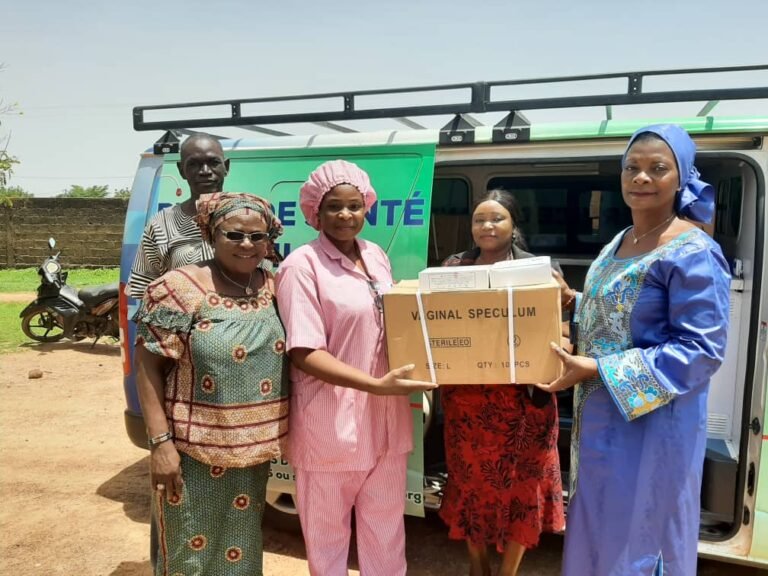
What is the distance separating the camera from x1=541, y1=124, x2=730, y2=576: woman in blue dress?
1.74m

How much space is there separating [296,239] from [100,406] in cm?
382

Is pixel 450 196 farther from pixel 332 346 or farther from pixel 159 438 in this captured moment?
pixel 159 438

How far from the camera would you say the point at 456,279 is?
2.01 m

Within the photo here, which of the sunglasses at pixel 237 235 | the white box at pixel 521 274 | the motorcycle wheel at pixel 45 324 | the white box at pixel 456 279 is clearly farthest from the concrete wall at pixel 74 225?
the white box at pixel 521 274

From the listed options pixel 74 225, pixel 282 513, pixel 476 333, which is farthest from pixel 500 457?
pixel 74 225

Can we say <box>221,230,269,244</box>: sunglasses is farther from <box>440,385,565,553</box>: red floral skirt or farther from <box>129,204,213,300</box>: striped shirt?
<box>440,385,565,553</box>: red floral skirt

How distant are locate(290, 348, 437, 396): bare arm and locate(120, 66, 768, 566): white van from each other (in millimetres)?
664

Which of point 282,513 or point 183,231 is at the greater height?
point 183,231

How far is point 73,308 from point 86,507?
529 cm

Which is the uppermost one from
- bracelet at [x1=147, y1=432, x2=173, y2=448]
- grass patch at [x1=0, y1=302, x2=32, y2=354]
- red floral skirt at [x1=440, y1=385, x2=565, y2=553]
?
bracelet at [x1=147, y1=432, x2=173, y2=448]

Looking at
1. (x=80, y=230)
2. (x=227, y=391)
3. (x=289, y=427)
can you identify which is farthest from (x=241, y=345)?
(x=80, y=230)

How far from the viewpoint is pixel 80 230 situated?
623 inches

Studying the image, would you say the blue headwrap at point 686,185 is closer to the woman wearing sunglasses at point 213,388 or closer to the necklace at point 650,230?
the necklace at point 650,230

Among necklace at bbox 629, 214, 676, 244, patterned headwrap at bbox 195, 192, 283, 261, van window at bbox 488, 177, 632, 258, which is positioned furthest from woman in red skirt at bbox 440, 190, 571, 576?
van window at bbox 488, 177, 632, 258
